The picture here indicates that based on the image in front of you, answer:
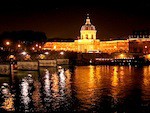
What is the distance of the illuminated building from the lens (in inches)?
5472

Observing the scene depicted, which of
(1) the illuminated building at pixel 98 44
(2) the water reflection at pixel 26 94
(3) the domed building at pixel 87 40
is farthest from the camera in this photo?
(3) the domed building at pixel 87 40

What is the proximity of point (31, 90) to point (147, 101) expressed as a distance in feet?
53.7

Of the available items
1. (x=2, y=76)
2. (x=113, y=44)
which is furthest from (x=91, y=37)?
(x=2, y=76)

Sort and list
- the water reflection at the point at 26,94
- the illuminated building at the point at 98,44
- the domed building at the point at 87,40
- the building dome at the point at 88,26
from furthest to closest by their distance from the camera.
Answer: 1. the building dome at the point at 88,26
2. the domed building at the point at 87,40
3. the illuminated building at the point at 98,44
4. the water reflection at the point at 26,94

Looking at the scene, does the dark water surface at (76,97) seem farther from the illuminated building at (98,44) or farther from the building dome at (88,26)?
the building dome at (88,26)

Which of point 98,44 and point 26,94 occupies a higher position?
point 98,44

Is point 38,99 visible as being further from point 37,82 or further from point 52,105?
point 37,82

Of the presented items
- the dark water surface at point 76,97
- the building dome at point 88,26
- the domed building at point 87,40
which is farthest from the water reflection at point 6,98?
the building dome at point 88,26

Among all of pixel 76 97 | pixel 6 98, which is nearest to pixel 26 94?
pixel 6 98

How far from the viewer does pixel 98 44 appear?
156375 mm

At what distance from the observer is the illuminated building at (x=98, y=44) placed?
139 meters

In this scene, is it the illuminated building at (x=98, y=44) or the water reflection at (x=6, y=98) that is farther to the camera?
the illuminated building at (x=98, y=44)

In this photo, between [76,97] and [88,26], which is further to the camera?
[88,26]

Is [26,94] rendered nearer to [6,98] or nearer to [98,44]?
[6,98]
